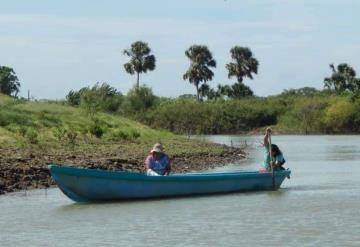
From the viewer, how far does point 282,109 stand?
11262 centimetres

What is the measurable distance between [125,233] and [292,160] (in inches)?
1065

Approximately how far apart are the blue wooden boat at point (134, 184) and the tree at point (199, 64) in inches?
3464

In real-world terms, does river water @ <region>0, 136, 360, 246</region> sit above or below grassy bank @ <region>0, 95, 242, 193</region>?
below

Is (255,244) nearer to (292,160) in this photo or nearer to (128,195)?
(128,195)

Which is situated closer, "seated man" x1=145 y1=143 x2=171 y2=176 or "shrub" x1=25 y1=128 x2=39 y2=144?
"seated man" x1=145 y1=143 x2=171 y2=176

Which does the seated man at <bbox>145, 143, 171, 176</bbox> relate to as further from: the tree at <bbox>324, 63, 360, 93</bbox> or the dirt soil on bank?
the tree at <bbox>324, 63, 360, 93</bbox>

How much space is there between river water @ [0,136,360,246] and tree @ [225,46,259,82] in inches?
3555

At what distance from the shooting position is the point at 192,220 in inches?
772

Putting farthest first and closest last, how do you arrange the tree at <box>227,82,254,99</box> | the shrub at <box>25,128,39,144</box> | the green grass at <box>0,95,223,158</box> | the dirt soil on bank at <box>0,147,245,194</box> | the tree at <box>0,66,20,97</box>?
the tree at <box>227,82,254,99</box> < the tree at <box>0,66,20,97</box> < the green grass at <box>0,95,223,158</box> < the shrub at <box>25,128,39,144</box> < the dirt soil on bank at <box>0,147,245,194</box>

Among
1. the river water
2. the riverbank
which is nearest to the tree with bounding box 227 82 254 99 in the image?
the riverbank

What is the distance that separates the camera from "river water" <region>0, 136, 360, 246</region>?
17031 mm

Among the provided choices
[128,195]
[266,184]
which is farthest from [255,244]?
[266,184]

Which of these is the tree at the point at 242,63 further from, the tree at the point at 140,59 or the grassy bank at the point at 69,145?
the grassy bank at the point at 69,145

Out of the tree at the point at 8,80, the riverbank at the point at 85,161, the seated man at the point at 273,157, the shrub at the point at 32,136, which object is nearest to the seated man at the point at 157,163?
the seated man at the point at 273,157
